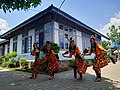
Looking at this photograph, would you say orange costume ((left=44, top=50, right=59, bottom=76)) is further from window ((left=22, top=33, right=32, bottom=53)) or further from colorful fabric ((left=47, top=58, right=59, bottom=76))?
window ((left=22, top=33, right=32, bottom=53))

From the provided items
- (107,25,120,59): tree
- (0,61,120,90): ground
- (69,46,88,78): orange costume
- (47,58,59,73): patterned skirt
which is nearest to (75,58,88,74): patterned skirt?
(69,46,88,78): orange costume

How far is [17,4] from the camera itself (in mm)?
7598

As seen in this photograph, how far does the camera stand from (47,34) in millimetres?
13742

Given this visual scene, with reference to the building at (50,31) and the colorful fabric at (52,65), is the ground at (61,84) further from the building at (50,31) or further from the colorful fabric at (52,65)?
the building at (50,31)

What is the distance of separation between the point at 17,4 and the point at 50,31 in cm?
595

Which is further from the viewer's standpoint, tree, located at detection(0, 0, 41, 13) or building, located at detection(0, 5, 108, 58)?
building, located at detection(0, 5, 108, 58)

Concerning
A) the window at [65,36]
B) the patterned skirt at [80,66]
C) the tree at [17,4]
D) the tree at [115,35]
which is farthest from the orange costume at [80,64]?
the tree at [115,35]

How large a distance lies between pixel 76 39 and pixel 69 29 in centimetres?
162

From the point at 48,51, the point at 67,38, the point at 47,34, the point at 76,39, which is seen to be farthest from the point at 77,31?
the point at 48,51

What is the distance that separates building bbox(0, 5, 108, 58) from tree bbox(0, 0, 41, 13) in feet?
13.9

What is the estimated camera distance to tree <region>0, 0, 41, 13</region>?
24.2ft

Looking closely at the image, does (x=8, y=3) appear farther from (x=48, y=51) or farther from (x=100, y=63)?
(x=100, y=63)

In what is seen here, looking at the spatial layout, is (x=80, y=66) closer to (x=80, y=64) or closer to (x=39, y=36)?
(x=80, y=64)

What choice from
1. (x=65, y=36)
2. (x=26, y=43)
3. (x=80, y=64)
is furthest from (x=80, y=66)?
(x=26, y=43)
